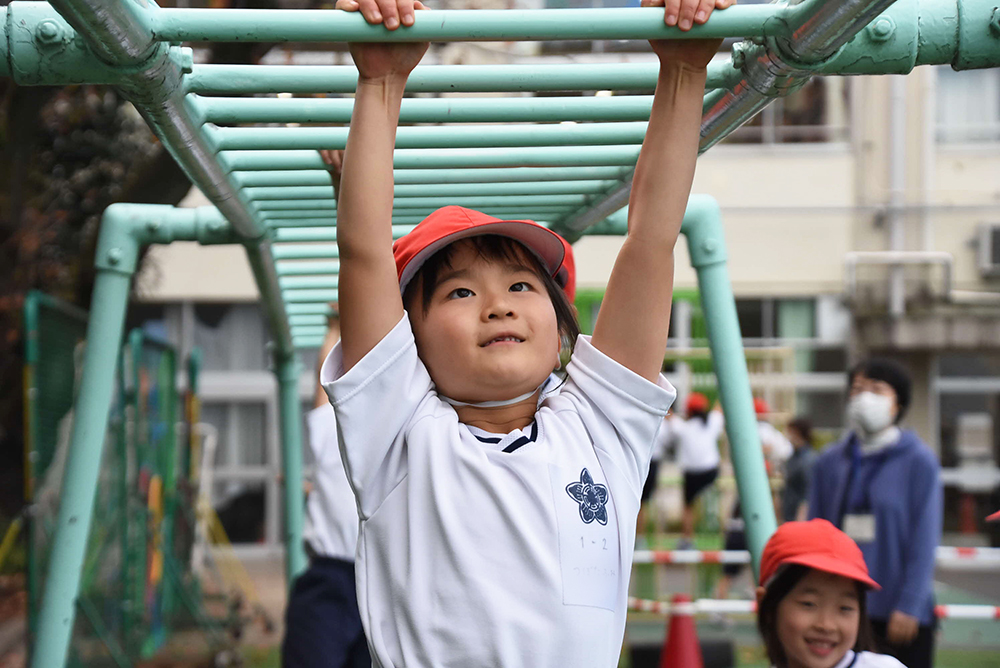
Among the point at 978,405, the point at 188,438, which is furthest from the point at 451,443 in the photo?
the point at 978,405

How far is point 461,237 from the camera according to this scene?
1.29 meters

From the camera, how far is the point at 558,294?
142 centimetres

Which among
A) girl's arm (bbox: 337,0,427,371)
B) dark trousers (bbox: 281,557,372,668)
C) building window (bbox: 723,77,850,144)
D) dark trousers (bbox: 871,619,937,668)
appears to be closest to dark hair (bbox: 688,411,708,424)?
building window (bbox: 723,77,850,144)

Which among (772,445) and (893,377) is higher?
(893,377)

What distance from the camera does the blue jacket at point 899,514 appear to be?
3348 millimetres

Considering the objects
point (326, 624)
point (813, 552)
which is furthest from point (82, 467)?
point (813, 552)

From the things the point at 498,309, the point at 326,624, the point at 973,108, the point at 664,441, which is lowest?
the point at 326,624

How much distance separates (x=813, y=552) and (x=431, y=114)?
108 cm

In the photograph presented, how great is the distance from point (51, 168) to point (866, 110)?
26.8 ft

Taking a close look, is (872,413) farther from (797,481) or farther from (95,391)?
(797,481)

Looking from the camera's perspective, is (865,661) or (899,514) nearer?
(865,661)

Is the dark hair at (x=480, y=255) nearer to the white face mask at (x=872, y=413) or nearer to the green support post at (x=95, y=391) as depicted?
the green support post at (x=95, y=391)

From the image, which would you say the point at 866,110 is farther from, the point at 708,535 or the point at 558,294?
the point at 558,294

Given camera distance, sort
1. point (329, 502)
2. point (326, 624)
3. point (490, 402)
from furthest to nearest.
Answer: point (329, 502) < point (326, 624) < point (490, 402)
